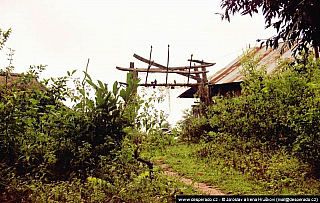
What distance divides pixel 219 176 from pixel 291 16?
371 centimetres

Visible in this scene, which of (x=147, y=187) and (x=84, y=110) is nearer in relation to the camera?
(x=147, y=187)

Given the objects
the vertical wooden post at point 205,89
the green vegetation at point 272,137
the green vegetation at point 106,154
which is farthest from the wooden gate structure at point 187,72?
the green vegetation at point 106,154

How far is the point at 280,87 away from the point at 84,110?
226 inches

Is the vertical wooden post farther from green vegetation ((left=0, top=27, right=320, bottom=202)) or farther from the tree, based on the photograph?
the tree

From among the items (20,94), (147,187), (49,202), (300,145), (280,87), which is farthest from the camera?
(280,87)

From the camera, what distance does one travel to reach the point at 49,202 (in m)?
3.80

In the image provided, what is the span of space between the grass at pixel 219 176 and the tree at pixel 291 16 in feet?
8.58

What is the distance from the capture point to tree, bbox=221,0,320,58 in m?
3.97

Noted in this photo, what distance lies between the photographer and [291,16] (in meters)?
4.36

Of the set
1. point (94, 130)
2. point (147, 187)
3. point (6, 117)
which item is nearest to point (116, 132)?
point (94, 130)

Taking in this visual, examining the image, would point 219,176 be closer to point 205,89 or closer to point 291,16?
point 291,16

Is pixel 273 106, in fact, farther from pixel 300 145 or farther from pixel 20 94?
pixel 20 94

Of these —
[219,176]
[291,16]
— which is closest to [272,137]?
[219,176]

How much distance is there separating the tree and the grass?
2616 mm
